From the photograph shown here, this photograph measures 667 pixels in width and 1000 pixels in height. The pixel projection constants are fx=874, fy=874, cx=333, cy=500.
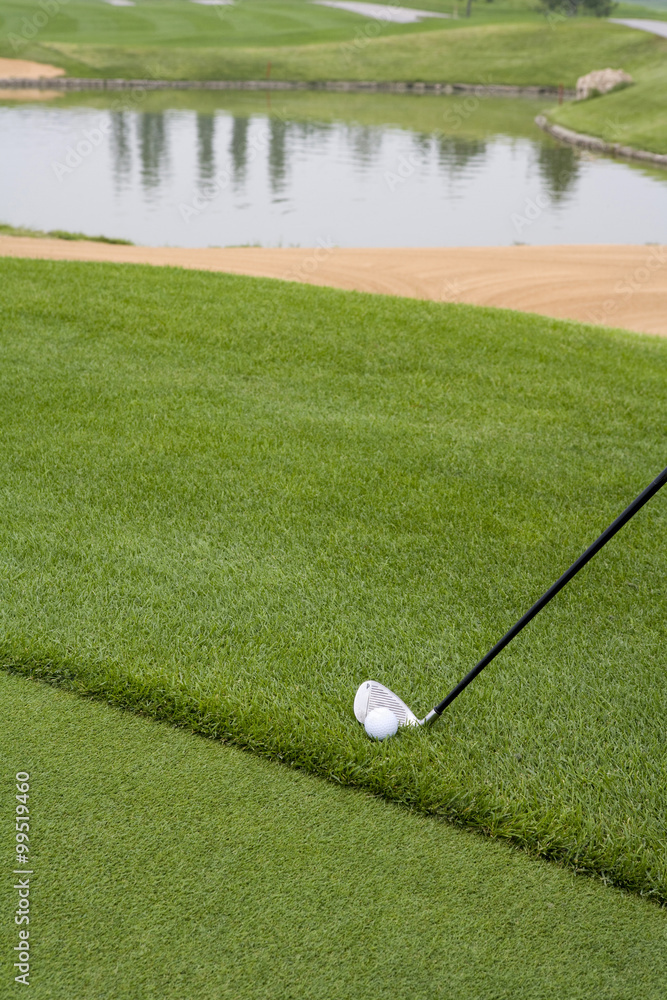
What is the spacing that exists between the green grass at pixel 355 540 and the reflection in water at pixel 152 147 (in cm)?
990

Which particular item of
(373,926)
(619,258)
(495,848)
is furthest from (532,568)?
(619,258)

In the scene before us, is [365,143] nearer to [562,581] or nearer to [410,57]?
[410,57]

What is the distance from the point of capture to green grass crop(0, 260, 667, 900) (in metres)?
2.00

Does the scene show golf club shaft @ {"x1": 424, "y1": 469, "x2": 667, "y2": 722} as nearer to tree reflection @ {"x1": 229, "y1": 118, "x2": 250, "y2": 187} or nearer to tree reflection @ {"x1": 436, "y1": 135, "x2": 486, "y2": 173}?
tree reflection @ {"x1": 229, "y1": 118, "x2": 250, "y2": 187}

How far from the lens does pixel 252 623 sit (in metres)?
2.46

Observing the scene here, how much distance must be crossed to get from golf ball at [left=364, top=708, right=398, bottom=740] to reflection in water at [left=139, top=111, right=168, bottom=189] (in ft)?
41.4

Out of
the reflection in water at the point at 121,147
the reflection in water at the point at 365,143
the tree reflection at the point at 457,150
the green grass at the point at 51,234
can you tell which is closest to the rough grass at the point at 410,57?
the reflection in water at the point at 121,147

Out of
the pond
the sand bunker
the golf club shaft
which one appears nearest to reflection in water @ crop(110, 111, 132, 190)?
the pond

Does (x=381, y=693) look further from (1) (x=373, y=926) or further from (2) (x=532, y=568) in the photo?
(2) (x=532, y=568)

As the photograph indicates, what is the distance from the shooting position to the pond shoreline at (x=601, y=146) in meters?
18.4

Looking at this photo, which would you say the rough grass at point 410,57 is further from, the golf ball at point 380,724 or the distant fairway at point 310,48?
the golf ball at point 380,724

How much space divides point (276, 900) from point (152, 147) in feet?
58.0

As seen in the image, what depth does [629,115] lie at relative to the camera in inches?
916

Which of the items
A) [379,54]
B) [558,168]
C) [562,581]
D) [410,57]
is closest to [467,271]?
[562,581]
